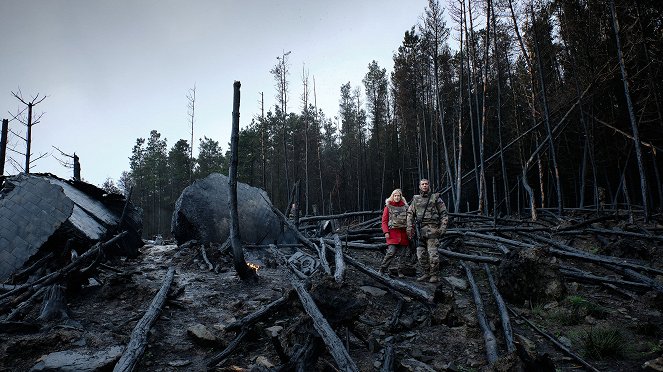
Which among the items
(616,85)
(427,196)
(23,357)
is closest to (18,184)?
(23,357)

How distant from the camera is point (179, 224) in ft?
35.4

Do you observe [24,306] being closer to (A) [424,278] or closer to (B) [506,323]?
(A) [424,278]

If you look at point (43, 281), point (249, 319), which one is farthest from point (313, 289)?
point (43, 281)

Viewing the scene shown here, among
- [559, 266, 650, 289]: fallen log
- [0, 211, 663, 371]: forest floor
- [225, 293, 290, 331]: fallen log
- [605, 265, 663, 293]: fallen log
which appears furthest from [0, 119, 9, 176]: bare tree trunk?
[605, 265, 663, 293]: fallen log

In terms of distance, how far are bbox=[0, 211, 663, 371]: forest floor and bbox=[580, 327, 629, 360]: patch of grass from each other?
1 centimetres

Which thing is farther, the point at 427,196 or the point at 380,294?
the point at 427,196

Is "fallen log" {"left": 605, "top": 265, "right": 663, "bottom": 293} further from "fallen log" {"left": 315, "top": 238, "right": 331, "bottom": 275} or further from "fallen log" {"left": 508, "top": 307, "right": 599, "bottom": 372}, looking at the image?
"fallen log" {"left": 315, "top": 238, "right": 331, "bottom": 275}

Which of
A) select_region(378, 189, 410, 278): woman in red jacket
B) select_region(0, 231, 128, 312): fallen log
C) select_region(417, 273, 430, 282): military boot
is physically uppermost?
select_region(378, 189, 410, 278): woman in red jacket

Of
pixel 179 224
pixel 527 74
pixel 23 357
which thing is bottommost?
pixel 23 357

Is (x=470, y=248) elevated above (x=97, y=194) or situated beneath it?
situated beneath

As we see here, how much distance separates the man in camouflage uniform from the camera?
6.19 m

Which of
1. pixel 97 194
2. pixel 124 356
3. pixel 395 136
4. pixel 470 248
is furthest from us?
pixel 395 136

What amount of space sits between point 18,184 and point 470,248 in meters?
12.3

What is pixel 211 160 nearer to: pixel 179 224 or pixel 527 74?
pixel 179 224
